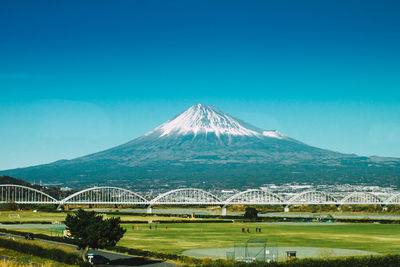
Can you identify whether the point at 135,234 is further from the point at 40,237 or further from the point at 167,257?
the point at 167,257

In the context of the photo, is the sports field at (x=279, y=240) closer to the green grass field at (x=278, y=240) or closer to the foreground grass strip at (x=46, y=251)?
the green grass field at (x=278, y=240)

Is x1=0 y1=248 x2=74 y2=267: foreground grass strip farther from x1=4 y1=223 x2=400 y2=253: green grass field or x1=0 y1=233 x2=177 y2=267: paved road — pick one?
x1=4 y1=223 x2=400 y2=253: green grass field

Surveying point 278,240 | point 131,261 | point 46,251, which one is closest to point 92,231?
point 46,251

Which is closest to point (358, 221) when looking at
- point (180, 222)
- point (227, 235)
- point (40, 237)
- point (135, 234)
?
point (180, 222)

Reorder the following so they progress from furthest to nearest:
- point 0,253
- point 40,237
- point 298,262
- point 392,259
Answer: point 40,237
point 0,253
point 392,259
point 298,262

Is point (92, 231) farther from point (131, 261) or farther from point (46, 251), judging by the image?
point (131, 261)

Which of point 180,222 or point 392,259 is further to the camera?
point 180,222
